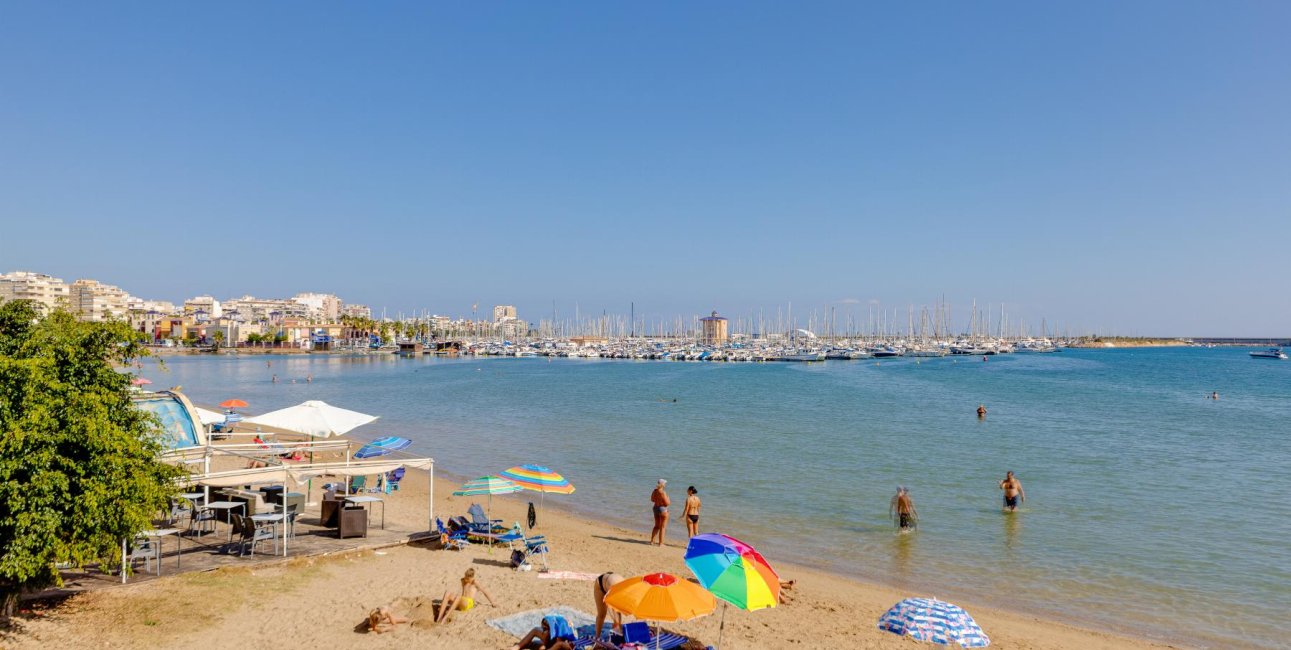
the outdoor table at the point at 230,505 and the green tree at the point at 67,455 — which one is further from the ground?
the green tree at the point at 67,455

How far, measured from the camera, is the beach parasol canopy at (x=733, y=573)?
6.88 meters

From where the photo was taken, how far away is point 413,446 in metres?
29.5

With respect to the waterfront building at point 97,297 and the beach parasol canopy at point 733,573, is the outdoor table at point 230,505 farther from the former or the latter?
the waterfront building at point 97,297

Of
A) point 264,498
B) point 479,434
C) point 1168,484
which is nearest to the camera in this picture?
point 264,498

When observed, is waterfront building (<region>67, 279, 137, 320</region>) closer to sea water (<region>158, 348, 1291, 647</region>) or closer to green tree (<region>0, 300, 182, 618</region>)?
sea water (<region>158, 348, 1291, 647</region>)

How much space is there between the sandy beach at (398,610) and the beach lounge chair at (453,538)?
0.19 metres

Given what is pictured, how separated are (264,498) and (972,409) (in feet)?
146

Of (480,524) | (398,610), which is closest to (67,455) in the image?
(398,610)

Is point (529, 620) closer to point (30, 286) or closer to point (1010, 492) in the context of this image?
point (1010, 492)

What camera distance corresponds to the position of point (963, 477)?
23.5 m

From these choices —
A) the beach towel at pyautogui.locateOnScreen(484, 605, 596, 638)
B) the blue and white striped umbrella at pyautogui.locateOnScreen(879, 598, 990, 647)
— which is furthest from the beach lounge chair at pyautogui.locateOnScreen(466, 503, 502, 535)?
the blue and white striped umbrella at pyautogui.locateOnScreen(879, 598, 990, 647)

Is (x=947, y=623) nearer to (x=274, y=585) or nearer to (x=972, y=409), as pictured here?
(x=274, y=585)

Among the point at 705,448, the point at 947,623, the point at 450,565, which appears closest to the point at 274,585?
the point at 450,565

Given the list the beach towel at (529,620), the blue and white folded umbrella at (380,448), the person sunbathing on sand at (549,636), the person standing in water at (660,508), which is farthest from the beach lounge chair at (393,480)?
the person sunbathing on sand at (549,636)
